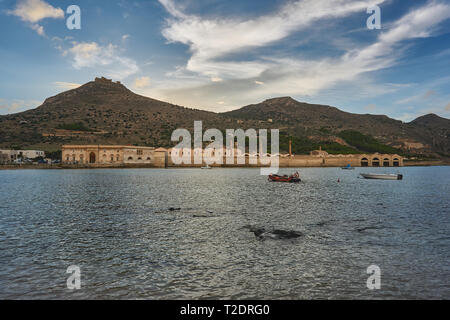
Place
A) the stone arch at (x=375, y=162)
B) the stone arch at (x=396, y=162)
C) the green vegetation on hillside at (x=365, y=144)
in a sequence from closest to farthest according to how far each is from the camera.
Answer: the stone arch at (x=375, y=162)
the stone arch at (x=396, y=162)
the green vegetation on hillside at (x=365, y=144)

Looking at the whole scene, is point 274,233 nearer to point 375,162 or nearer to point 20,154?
point 20,154

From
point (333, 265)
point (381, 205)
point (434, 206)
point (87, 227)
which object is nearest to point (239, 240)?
point (333, 265)

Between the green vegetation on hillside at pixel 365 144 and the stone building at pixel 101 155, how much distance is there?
126 m

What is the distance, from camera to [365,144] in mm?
185875

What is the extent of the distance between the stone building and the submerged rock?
103929 millimetres

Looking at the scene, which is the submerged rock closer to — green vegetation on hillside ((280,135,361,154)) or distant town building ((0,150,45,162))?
distant town building ((0,150,45,162))

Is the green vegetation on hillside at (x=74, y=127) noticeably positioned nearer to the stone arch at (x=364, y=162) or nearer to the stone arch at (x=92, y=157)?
the stone arch at (x=92, y=157)

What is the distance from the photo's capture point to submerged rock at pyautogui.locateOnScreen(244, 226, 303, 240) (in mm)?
16703

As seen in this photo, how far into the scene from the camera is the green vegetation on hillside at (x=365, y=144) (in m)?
179

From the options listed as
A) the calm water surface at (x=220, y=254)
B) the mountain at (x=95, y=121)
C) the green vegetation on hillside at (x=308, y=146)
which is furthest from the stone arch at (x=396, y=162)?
the calm water surface at (x=220, y=254)

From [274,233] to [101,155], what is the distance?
107 m

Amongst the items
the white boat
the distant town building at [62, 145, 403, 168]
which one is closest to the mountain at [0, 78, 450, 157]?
the distant town building at [62, 145, 403, 168]

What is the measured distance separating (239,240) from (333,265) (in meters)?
5.17

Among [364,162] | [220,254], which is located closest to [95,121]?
[364,162]
